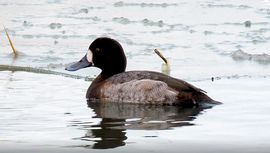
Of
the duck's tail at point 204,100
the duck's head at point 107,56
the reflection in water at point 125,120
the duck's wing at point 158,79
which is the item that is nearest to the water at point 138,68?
the reflection in water at point 125,120

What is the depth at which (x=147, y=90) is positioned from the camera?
9125mm

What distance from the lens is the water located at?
6531 mm

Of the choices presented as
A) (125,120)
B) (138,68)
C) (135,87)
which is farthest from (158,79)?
(138,68)

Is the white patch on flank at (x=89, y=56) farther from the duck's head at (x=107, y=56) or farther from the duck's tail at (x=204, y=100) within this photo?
the duck's tail at (x=204, y=100)

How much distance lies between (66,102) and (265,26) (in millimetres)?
6956

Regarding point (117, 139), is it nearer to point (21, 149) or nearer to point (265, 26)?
point (21, 149)

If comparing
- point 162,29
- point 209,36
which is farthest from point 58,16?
point 209,36

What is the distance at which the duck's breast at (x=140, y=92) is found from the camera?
898 centimetres

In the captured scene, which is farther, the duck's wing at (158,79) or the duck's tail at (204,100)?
the duck's wing at (158,79)

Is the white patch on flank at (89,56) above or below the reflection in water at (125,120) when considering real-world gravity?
above

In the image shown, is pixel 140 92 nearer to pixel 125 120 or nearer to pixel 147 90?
pixel 147 90

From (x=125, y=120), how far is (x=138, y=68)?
3852 millimetres

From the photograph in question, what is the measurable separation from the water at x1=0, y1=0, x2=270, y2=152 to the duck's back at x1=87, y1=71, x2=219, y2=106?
0.18m

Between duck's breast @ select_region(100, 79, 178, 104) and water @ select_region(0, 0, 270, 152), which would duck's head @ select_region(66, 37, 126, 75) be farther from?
duck's breast @ select_region(100, 79, 178, 104)
